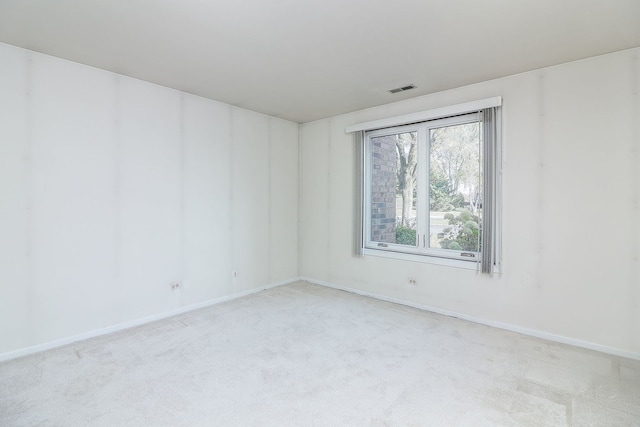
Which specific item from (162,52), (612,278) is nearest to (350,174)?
(162,52)

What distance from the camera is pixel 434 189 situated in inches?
161

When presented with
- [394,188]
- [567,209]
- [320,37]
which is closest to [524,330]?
[567,209]

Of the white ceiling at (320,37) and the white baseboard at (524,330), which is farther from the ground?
the white ceiling at (320,37)

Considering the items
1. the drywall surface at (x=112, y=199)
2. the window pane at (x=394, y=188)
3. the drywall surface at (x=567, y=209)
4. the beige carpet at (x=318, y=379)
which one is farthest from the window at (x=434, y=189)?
the drywall surface at (x=112, y=199)

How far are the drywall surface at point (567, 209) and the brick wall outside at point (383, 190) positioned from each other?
0.79 metres

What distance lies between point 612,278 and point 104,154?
503 centimetres

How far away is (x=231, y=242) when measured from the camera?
4.54 meters

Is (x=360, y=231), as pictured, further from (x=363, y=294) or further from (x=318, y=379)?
(x=318, y=379)

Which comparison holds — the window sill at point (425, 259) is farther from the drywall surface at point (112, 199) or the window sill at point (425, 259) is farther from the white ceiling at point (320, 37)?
the white ceiling at point (320, 37)

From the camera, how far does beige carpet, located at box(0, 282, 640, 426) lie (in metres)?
2.02

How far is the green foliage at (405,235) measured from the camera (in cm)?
431

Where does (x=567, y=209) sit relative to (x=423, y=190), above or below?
below

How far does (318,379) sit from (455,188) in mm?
2718

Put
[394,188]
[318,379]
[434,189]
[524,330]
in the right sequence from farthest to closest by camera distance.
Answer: [394,188] → [434,189] → [524,330] → [318,379]
